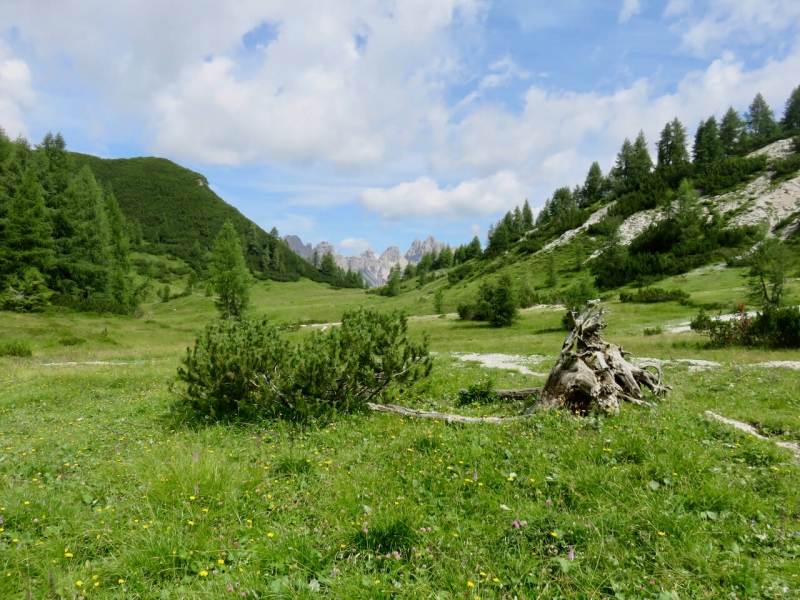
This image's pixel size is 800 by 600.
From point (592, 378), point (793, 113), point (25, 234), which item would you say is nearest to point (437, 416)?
point (592, 378)

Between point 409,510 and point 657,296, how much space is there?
59908 mm

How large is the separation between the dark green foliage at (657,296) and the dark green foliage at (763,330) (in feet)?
89.0

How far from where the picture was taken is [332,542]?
4305 mm

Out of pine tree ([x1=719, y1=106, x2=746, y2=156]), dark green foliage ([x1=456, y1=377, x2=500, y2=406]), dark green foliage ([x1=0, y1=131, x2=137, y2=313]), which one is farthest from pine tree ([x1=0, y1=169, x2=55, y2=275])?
pine tree ([x1=719, y1=106, x2=746, y2=156])

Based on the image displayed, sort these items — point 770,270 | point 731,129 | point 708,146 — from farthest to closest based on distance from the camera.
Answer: point 731,129, point 708,146, point 770,270

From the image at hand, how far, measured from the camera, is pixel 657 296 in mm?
52844

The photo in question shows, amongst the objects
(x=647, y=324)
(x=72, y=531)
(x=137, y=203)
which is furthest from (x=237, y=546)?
(x=137, y=203)

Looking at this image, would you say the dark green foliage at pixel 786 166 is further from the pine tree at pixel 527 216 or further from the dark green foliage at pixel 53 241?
the dark green foliage at pixel 53 241

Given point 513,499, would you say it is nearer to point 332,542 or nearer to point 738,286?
point 332,542

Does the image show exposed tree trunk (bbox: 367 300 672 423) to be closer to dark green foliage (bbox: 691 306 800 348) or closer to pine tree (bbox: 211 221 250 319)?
dark green foliage (bbox: 691 306 800 348)

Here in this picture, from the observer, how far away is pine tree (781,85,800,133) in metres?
113

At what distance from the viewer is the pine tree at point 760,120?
400 ft

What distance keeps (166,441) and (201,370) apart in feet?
6.07

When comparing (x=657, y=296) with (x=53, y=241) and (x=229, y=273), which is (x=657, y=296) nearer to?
(x=229, y=273)
